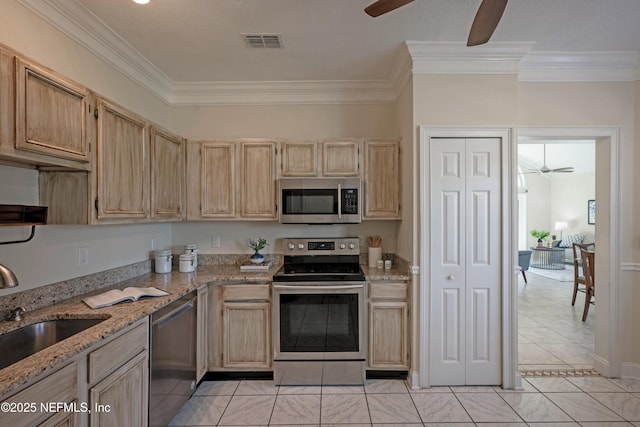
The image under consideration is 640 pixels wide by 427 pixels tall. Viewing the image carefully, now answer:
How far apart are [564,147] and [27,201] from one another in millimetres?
9940

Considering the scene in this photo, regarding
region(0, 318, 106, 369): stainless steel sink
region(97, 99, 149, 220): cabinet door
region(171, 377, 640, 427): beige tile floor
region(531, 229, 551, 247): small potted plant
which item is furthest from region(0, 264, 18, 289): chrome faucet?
region(531, 229, 551, 247): small potted plant

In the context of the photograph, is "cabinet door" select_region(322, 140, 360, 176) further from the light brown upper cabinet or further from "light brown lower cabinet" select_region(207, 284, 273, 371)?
"light brown lower cabinet" select_region(207, 284, 273, 371)

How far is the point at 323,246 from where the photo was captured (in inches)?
134

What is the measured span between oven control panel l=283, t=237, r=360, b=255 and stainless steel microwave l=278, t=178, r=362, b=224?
1.08 feet

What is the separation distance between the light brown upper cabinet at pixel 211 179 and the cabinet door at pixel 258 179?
3.9 inches

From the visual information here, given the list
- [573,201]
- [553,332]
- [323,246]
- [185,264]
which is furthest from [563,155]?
[185,264]

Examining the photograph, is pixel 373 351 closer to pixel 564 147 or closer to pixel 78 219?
pixel 78 219

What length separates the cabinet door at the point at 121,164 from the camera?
2039 mm

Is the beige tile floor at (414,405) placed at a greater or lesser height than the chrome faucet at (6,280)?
lesser

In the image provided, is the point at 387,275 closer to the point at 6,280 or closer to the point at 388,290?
the point at 388,290

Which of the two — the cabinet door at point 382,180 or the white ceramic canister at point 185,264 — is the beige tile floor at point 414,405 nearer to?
the white ceramic canister at point 185,264

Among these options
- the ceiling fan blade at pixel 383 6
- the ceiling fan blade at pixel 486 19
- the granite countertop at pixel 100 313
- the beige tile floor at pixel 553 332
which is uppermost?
the ceiling fan blade at pixel 383 6

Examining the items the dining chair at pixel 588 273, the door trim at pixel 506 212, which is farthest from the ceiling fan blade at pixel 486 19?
the dining chair at pixel 588 273

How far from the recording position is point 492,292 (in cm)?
274
